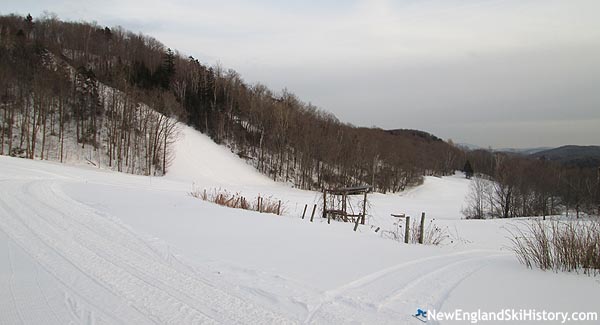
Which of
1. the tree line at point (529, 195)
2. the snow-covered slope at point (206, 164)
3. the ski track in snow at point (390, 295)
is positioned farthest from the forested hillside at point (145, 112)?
the ski track in snow at point (390, 295)

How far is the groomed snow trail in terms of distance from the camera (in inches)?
155

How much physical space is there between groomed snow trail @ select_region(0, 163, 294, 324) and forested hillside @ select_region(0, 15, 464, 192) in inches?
1585

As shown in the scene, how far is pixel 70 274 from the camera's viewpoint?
16.4ft

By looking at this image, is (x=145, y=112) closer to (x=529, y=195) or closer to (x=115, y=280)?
(x=115, y=280)

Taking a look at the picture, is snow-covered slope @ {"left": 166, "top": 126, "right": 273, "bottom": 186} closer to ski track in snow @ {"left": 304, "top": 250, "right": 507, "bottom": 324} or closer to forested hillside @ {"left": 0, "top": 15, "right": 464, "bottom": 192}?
forested hillside @ {"left": 0, "top": 15, "right": 464, "bottom": 192}

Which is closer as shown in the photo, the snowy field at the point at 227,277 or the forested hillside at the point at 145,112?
the snowy field at the point at 227,277

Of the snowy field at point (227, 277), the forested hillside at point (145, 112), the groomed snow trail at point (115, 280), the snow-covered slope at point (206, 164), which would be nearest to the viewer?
the groomed snow trail at point (115, 280)

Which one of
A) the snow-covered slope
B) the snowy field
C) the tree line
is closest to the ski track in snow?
the snowy field

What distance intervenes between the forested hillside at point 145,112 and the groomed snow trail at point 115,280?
40.3 meters

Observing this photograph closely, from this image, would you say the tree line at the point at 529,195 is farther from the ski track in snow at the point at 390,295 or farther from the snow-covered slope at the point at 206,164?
the ski track in snow at the point at 390,295

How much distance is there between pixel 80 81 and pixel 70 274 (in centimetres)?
5279

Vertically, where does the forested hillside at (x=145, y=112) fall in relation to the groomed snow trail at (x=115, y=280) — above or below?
above

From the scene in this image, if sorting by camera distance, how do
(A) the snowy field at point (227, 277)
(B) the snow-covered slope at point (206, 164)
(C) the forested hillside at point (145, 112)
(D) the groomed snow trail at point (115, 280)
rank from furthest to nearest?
(B) the snow-covered slope at point (206, 164) → (C) the forested hillside at point (145, 112) → (A) the snowy field at point (227, 277) → (D) the groomed snow trail at point (115, 280)

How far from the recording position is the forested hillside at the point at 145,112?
44.2 meters
